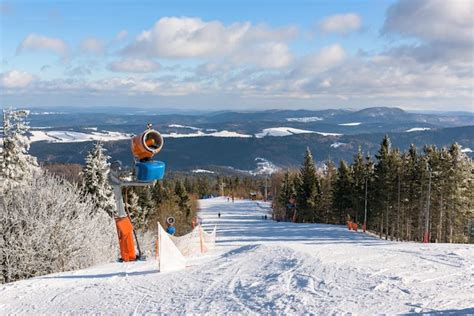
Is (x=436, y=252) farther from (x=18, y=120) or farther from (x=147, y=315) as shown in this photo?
(x=18, y=120)

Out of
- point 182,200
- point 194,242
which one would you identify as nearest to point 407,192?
point 182,200

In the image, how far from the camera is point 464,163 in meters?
42.5

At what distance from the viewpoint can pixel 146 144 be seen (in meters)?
10.5

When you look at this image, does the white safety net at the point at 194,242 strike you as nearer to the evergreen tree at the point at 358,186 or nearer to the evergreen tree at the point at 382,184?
the evergreen tree at the point at 382,184

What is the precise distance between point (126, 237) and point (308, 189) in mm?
52583

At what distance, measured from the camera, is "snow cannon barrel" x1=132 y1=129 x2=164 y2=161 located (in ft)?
34.2

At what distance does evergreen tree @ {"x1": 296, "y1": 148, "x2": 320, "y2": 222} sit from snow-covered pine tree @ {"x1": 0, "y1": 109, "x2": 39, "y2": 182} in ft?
125

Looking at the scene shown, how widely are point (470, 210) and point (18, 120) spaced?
122 feet

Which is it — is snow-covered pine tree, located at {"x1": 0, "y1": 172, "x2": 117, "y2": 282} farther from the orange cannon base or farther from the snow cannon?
the snow cannon

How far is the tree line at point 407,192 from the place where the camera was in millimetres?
42625

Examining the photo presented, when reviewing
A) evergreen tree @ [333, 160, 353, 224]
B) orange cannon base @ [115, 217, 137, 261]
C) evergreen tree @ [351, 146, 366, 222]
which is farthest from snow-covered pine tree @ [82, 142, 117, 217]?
evergreen tree @ [333, 160, 353, 224]

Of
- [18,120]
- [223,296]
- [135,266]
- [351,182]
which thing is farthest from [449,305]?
[351,182]

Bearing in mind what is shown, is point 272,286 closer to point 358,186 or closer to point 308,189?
point 358,186

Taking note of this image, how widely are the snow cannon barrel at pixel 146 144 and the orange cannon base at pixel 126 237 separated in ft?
6.06
